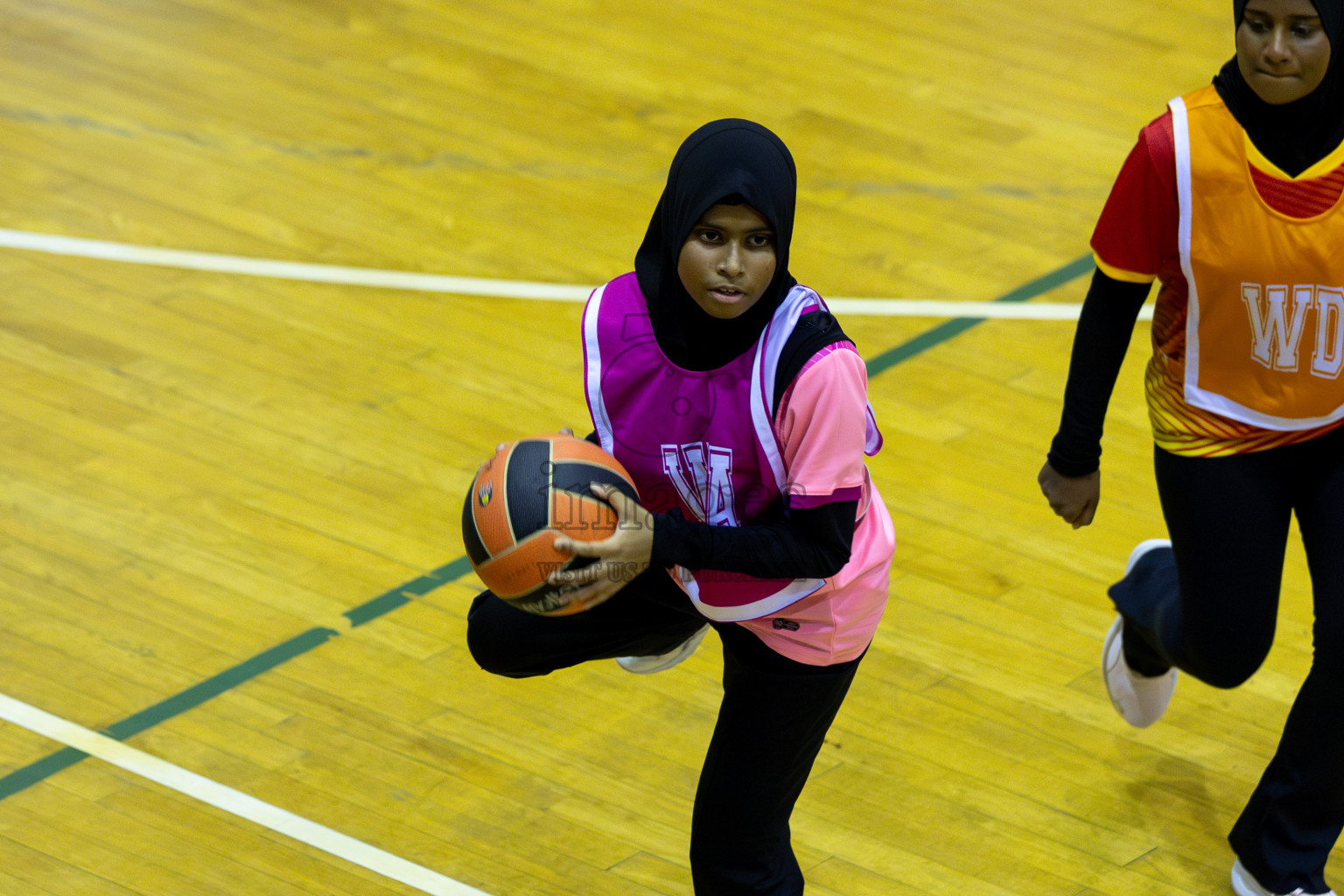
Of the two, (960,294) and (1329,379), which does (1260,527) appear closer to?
(1329,379)

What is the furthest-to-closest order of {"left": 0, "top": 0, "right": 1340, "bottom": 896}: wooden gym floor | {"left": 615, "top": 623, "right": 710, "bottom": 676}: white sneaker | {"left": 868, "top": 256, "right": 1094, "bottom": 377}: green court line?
{"left": 868, "top": 256, "right": 1094, "bottom": 377}: green court line < {"left": 615, "top": 623, "right": 710, "bottom": 676}: white sneaker < {"left": 0, "top": 0, "right": 1340, "bottom": 896}: wooden gym floor

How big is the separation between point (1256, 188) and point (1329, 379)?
13.5 inches

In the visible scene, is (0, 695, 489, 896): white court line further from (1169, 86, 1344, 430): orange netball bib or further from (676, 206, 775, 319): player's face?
(1169, 86, 1344, 430): orange netball bib

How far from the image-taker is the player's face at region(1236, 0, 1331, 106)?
106 inches

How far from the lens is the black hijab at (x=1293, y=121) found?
9.19ft

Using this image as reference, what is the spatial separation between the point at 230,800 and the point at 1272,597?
1968mm

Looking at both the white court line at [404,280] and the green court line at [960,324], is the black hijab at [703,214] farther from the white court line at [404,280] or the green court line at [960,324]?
the white court line at [404,280]

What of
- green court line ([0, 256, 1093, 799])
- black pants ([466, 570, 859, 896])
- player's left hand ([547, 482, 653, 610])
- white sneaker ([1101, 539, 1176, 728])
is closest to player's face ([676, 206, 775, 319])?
player's left hand ([547, 482, 653, 610])

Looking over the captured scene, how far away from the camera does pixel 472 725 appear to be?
11.7 feet

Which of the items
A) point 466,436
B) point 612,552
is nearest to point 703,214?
point 612,552

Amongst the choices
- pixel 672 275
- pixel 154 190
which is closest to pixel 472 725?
pixel 672 275

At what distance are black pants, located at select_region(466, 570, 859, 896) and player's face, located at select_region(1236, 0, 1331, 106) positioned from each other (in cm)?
113

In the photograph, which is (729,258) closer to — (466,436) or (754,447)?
(754,447)

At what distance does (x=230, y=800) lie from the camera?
3.34 meters
